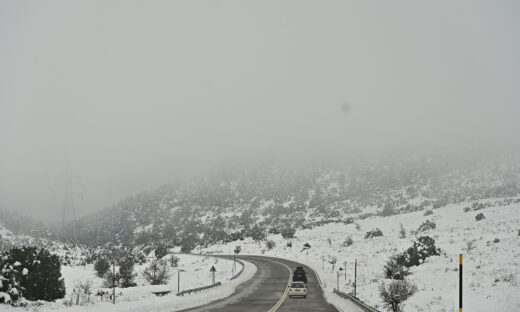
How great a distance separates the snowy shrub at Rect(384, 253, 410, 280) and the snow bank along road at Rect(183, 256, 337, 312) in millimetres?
6149

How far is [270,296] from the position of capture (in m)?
32.0

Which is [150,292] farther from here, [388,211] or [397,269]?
[388,211]

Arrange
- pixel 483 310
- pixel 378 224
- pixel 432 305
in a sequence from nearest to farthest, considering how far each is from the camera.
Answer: pixel 483 310, pixel 432 305, pixel 378 224

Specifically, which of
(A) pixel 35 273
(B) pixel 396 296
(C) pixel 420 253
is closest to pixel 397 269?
(C) pixel 420 253

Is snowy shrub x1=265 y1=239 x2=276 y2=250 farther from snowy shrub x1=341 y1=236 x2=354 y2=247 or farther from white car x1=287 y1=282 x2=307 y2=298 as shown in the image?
white car x1=287 y1=282 x2=307 y2=298

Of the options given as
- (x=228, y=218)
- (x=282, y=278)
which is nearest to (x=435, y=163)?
(x=228, y=218)

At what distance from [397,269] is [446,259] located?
172 inches

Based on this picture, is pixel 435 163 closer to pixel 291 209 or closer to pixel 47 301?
pixel 291 209

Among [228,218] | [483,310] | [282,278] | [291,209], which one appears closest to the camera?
[483,310]

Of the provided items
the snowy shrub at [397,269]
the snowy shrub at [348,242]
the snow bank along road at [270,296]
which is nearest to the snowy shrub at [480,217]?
the snowy shrub at [348,242]

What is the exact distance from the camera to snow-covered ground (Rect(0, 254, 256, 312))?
2241 centimetres

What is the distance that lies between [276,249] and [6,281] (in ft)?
228

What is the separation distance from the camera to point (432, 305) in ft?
73.6

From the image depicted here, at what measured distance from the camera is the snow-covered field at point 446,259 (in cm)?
2230
